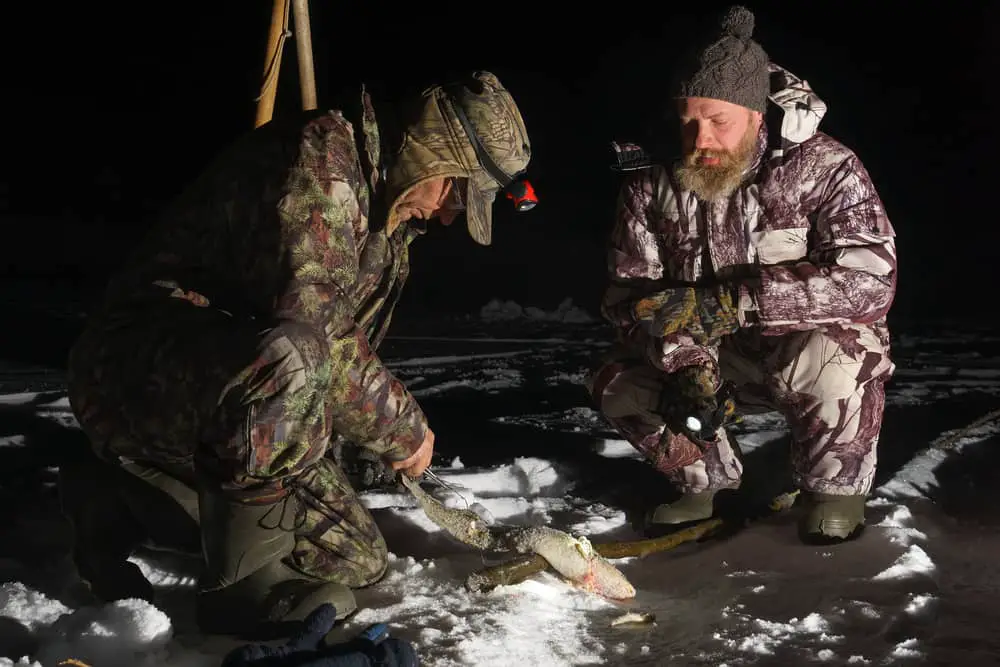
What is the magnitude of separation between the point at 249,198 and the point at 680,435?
149 cm

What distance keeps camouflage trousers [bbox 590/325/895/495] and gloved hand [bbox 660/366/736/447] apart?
84mm

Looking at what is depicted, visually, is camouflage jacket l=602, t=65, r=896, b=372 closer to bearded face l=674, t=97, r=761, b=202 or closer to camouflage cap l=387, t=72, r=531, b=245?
bearded face l=674, t=97, r=761, b=202

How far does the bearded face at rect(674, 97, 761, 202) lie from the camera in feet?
8.64

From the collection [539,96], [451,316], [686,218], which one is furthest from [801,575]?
[539,96]

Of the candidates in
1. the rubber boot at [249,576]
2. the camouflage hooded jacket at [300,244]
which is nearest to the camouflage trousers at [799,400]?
the camouflage hooded jacket at [300,244]

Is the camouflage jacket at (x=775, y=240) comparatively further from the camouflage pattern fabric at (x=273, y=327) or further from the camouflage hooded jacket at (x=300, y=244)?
the camouflage hooded jacket at (x=300, y=244)

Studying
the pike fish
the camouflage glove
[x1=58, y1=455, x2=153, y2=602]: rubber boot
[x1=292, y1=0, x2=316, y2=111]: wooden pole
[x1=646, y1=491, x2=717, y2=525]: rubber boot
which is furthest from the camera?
[x1=292, y1=0, x2=316, y2=111]: wooden pole

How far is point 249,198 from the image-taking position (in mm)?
1975

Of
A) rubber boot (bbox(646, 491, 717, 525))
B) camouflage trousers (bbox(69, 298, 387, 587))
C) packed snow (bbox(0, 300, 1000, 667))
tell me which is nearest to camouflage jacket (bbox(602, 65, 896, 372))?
rubber boot (bbox(646, 491, 717, 525))

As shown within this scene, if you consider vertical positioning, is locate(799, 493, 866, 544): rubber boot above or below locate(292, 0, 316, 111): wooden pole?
below

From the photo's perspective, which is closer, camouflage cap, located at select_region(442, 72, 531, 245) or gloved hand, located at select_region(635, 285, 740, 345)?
camouflage cap, located at select_region(442, 72, 531, 245)

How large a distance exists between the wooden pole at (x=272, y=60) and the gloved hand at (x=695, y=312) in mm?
1739

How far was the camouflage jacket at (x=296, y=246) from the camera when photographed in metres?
1.93

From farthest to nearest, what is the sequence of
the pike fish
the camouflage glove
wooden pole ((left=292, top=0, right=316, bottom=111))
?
wooden pole ((left=292, top=0, right=316, bottom=111)) < the camouflage glove < the pike fish
